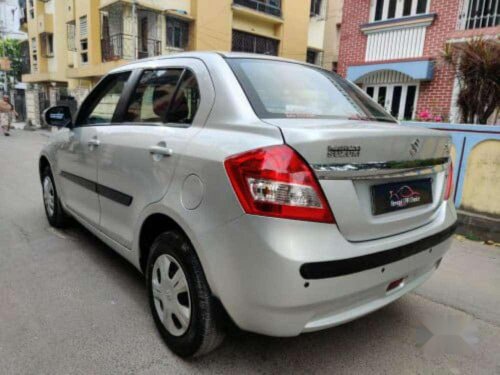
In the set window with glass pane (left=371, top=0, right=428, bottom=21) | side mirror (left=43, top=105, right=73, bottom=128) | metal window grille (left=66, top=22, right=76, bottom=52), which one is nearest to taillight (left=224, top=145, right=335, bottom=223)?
side mirror (left=43, top=105, right=73, bottom=128)

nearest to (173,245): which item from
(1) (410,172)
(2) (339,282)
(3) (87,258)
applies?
(2) (339,282)

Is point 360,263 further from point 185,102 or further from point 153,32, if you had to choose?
point 153,32

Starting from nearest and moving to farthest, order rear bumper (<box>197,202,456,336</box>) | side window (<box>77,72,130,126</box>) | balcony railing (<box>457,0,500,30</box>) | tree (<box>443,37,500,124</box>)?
rear bumper (<box>197,202,456,336</box>)
side window (<box>77,72,130,126</box>)
tree (<box>443,37,500,124</box>)
balcony railing (<box>457,0,500,30</box>)

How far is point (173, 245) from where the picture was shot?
7.07ft

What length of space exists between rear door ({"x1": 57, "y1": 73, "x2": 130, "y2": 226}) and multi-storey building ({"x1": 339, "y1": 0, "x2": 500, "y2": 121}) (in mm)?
6831

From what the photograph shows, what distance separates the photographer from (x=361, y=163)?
1850 mm

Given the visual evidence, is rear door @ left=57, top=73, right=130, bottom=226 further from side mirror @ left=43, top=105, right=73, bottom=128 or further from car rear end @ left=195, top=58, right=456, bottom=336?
car rear end @ left=195, top=58, right=456, bottom=336

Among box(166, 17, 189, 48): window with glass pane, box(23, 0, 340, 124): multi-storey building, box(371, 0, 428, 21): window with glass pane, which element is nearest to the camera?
box(371, 0, 428, 21): window with glass pane

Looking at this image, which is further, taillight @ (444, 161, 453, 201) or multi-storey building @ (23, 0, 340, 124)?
multi-storey building @ (23, 0, 340, 124)

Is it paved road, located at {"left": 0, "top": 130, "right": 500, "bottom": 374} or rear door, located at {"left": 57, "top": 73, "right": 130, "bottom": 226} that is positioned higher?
rear door, located at {"left": 57, "top": 73, "right": 130, "bottom": 226}

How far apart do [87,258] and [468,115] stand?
19.1 ft

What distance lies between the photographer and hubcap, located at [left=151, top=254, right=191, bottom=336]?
2.17 metres

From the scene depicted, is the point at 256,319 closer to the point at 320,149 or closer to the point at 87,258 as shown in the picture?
the point at 320,149

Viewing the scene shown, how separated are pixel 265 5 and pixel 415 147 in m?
20.1
